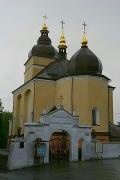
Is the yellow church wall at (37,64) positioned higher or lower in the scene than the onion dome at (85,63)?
higher

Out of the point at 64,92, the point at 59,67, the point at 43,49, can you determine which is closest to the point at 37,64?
the point at 43,49

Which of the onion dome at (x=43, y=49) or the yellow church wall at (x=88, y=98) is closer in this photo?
the yellow church wall at (x=88, y=98)

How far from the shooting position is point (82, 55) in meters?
31.4

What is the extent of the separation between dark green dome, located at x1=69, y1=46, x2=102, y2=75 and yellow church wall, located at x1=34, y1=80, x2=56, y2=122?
11.7ft

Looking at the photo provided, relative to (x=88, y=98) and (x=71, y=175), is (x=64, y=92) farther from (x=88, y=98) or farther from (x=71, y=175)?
(x=71, y=175)

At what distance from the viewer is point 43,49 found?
4228cm

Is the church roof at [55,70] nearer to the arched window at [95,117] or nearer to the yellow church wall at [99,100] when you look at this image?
the yellow church wall at [99,100]

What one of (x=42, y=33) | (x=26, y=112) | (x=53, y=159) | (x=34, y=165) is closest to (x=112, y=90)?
(x=26, y=112)

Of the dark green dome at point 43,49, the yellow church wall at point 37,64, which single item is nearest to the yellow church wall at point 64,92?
the yellow church wall at point 37,64

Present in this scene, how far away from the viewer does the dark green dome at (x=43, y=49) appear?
138ft

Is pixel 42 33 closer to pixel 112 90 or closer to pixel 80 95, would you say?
pixel 112 90

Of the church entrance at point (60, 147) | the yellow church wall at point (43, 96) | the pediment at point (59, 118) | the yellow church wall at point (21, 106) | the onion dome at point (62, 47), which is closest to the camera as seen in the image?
the pediment at point (59, 118)

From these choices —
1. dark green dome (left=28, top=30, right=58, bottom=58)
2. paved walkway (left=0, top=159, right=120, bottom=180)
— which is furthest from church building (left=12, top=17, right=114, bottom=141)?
paved walkway (left=0, top=159, right=120, bottom=180)

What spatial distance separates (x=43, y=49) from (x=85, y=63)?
12.4 meters
